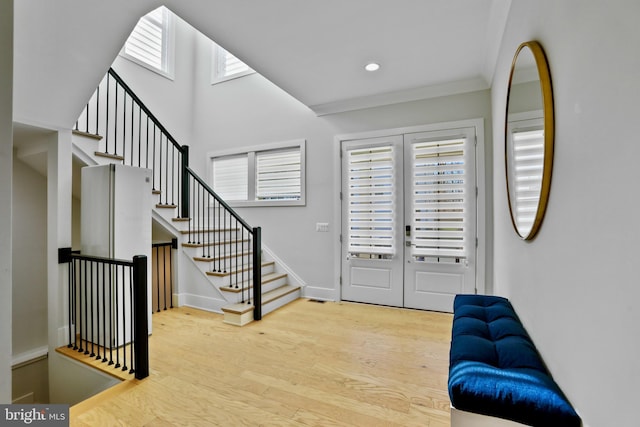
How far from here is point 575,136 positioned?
0.96 m

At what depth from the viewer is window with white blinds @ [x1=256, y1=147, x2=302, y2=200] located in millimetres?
4414

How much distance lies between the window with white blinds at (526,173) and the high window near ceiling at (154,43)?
5504mm

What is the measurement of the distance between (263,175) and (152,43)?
308 cm

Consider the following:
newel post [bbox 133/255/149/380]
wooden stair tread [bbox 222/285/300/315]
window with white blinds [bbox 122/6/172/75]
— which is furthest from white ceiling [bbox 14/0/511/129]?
window with white blinds [bbox 122/6/172/75]

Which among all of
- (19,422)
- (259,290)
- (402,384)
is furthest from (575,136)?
(259,290)

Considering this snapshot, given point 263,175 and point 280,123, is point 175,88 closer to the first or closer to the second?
point 280,123

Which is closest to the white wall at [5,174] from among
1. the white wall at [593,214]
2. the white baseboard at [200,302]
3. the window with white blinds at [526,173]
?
the white wall at [593,214]

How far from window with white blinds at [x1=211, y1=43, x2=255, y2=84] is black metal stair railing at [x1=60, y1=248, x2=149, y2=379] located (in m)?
3.67

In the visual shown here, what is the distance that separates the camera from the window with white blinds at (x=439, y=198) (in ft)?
11.1

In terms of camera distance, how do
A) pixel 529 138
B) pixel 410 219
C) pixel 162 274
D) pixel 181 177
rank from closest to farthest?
pixel 529 138 → pixel 410 219 → pixel 162 274 → pixel 181 177

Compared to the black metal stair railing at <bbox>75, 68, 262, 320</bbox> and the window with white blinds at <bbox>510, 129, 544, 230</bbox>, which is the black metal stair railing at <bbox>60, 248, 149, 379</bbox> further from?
the window with white blinds at <bbox>510, 129, 544, 230</bbox>

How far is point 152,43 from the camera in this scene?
16.2ft

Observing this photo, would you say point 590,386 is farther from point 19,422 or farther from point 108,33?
point 108,33

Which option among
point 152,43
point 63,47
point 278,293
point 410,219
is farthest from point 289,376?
point 152,43
